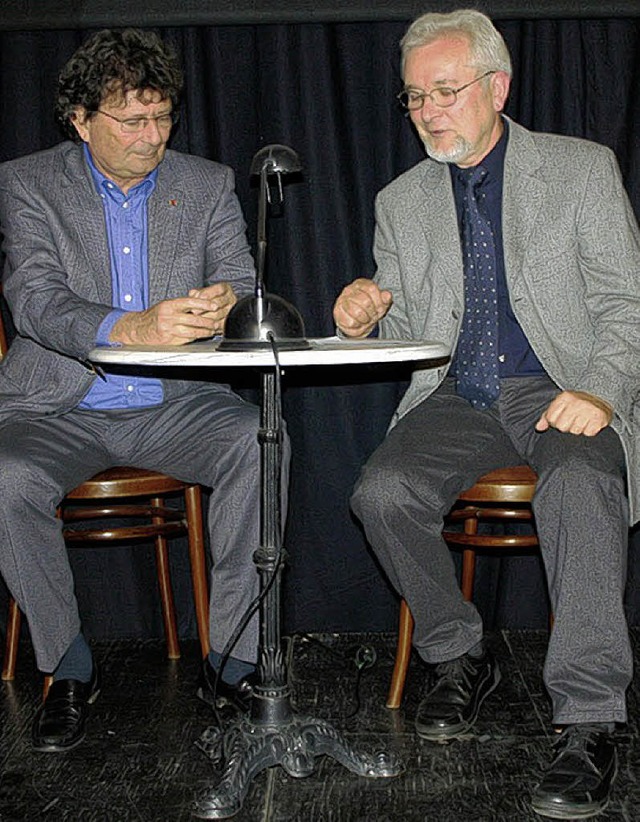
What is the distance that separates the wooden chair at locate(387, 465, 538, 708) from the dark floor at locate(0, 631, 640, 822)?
0.39 feet

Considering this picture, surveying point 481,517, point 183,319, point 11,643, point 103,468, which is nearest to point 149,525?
point 103,468

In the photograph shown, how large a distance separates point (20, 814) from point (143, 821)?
23cm

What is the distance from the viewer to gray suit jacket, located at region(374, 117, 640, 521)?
252 cm

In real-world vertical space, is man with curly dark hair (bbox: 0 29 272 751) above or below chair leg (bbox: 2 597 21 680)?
above

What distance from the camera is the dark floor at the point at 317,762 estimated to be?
218 centimetres

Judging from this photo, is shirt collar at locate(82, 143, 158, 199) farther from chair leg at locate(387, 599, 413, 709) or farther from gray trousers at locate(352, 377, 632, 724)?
chair leg at locate(387, 599, 413, 709)

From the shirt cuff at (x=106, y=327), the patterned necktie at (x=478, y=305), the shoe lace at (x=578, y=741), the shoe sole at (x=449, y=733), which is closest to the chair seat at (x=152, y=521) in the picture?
the shirt cuff at (x=106, y=327)

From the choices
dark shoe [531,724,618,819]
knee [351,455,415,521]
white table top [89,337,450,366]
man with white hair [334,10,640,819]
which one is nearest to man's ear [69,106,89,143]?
man with white hair [334,10,640,819]

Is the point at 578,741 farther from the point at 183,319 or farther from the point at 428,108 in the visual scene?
the point at 428,108

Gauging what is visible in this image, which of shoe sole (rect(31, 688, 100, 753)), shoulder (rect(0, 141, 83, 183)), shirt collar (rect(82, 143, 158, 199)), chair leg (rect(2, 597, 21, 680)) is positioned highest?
shoulder (rect(0, 141, 83, 183))

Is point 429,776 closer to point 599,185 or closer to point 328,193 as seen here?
point 599,185

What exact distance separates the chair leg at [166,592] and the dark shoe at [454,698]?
0.77 metres

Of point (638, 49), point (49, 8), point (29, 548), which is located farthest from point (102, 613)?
point (638, 49)

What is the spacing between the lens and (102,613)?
131 inches
